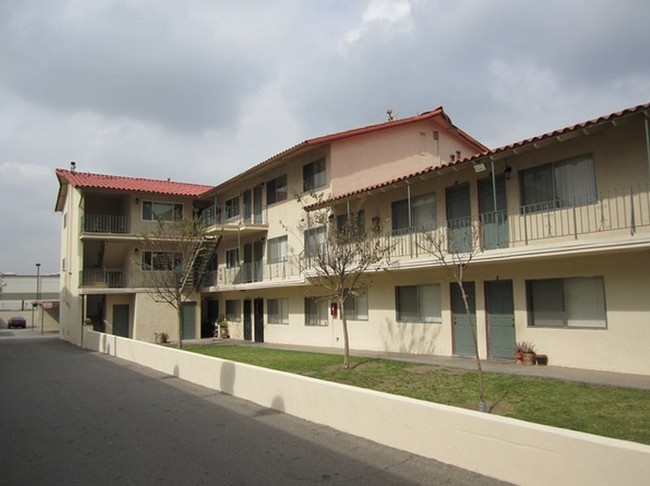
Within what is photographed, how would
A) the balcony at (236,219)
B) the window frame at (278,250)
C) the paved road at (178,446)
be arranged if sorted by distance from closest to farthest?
1. the paved road at (178,446)
2. the window frame at (278,250)
3. the balcony at (236,219)

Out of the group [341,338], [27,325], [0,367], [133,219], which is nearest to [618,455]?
[341,338]

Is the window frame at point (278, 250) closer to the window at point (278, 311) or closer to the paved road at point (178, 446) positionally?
the window at point (278, 311)

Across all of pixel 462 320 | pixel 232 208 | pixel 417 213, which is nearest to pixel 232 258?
pixel 232 208

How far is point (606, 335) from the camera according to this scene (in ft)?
39.5

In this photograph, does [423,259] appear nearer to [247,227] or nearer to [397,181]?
[397,181]

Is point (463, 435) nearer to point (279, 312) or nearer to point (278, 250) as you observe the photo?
point (278, 250)

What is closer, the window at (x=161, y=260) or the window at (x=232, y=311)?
the window at (x=161, y=260)

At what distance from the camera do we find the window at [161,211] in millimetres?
29547

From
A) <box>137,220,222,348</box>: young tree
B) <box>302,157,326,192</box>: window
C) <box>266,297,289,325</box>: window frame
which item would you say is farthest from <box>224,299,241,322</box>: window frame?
<box>302,157,326,192</box>: window

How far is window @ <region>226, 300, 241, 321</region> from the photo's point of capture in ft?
93.1

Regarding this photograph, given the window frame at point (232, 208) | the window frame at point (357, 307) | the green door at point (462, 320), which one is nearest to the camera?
the green door at point (462, 320)

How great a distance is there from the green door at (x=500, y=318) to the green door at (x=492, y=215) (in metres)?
1.21

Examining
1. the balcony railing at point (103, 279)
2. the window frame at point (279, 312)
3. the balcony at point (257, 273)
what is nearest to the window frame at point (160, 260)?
the balcony railing at point (103, 279)

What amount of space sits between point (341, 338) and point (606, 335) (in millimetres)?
10234
